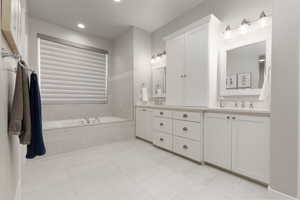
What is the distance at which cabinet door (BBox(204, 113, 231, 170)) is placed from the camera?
6.08 feet

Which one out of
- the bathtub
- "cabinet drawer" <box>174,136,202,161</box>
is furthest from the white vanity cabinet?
the bathtub

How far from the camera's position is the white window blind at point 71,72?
131 inches

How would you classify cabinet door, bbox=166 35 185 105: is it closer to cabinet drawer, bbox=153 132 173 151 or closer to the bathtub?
cabinet drawer, bbox=153 132 173 151

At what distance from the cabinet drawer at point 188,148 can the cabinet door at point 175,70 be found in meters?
0.74

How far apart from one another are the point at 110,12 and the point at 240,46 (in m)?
2.54

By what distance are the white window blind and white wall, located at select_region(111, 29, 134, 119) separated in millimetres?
326

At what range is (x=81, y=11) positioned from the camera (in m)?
2.91

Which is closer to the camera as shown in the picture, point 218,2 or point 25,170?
point 25,170

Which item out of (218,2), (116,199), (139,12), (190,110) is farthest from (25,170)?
(218,2)

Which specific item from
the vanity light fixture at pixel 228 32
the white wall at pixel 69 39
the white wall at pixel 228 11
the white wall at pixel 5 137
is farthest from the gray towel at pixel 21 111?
the white wall at pixel 69 39

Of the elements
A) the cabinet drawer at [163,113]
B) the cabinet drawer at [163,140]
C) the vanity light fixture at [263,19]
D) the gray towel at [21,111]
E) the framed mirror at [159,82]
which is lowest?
the cabinet drawer at [163,140]

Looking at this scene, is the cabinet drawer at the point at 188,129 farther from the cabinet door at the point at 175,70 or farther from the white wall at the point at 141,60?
the white wall at the point at 141,60

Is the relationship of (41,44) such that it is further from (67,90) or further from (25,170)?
(25,170)

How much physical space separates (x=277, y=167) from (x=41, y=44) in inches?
181
